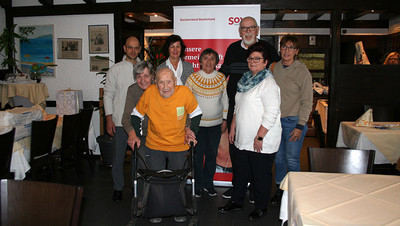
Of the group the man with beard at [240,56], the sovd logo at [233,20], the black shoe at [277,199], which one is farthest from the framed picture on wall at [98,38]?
the black shoe at [277,199]

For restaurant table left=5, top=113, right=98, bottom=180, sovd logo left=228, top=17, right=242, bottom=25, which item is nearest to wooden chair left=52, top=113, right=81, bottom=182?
restaurant table left=5, top=113, right=98, bottom=180

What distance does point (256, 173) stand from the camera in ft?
10.2

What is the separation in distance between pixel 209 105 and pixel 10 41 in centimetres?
430

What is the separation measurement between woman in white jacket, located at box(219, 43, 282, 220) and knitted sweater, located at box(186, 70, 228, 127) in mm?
393

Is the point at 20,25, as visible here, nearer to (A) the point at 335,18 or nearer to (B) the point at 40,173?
(B) the point at 40,173

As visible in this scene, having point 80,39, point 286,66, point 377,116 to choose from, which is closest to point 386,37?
point 377,116

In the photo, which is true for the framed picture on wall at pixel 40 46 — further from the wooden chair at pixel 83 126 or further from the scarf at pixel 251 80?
the scarf at pixel 251 80

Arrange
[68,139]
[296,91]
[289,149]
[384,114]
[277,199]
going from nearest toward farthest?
[296,91], [289,149], [277,199], [68,139], [384,114]

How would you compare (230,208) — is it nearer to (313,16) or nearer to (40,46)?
(40,46)

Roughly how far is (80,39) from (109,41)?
1.86 feet

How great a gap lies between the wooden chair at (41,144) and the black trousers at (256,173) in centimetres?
202

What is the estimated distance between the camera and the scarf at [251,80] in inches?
115

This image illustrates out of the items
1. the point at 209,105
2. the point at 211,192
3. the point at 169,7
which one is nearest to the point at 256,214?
the point at 211,192

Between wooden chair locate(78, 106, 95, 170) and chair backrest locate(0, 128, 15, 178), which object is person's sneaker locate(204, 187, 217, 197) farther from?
chair backrest locate(0, 128, 15, 178)
